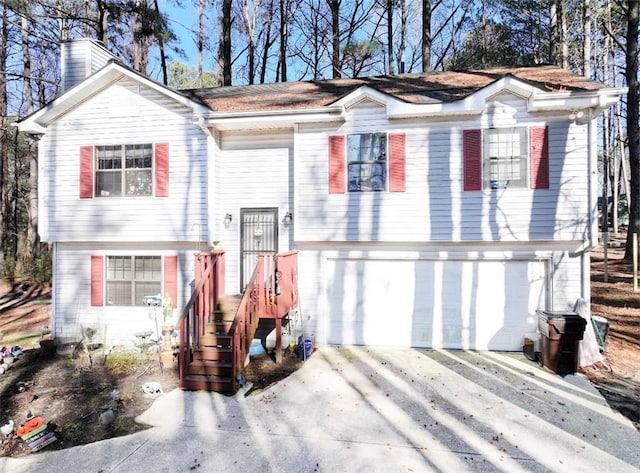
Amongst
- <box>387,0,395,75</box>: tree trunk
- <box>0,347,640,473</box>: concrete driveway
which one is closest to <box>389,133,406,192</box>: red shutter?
<box>0,347,640,473</box>: concrete driveway

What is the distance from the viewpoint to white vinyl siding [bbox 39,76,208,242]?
8562 millimetres

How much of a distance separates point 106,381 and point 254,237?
395 cm

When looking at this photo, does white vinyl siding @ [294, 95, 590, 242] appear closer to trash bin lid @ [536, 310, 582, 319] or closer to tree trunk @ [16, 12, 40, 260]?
trash bin lid @ [536, 310, 582, 319]

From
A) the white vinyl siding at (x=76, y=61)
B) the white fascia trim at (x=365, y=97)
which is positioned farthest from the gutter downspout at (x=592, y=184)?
the white vinyl siding at (x=76, y=61)

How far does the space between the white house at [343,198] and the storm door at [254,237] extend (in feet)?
0.11

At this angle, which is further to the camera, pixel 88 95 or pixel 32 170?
pixel 32 170

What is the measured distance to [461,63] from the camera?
1861cm

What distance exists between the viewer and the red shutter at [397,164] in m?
8.13

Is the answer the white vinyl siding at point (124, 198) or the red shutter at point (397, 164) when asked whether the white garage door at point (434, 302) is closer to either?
the red shutter at point (397, 164)

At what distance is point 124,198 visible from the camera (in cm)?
873

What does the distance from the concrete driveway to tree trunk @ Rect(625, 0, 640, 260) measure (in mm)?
9464

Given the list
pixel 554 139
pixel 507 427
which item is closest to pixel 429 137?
pixel 554 139

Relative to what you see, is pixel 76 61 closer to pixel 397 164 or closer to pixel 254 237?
pixel 254 237

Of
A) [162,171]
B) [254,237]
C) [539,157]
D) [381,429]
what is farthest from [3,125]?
[539,157]
